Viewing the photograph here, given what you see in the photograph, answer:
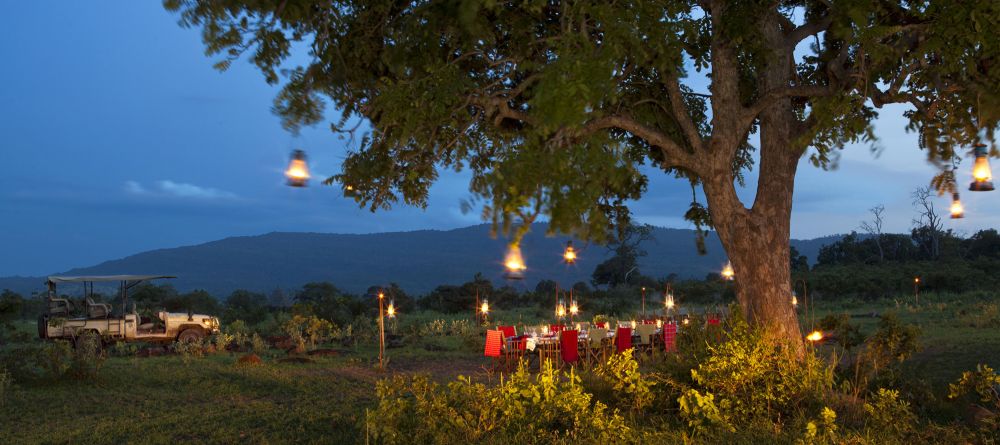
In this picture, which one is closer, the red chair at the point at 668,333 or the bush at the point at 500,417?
the bush at the point at 500,417

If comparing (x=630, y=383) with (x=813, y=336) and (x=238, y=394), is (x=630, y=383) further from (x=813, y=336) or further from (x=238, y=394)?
(x=238, y=394)

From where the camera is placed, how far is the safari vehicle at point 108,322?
17.3 m

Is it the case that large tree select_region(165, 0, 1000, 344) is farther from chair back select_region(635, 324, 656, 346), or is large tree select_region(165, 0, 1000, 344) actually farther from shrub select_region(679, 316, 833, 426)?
chair back select_region(635, 324, 656, 346)

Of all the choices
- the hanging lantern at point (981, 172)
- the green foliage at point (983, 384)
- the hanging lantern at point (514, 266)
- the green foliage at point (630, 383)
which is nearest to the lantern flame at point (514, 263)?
the hanging lantern at point (514, 266)

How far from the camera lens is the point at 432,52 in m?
7.41

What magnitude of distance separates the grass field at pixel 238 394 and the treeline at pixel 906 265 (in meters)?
17.4

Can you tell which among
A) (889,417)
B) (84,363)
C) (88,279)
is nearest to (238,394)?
(84,363)

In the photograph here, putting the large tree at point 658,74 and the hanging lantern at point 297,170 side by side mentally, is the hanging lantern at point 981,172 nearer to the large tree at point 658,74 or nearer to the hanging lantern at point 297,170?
the large tree at point 658,74

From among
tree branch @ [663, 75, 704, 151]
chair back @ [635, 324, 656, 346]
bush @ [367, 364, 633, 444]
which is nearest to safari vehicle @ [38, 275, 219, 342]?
chair back @ [635, 324, 656, 346]

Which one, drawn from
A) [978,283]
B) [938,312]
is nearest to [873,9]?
[938,312]

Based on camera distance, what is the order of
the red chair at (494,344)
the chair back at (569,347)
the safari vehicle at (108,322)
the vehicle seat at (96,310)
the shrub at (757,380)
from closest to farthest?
the shrub at (757,380)
the chair back at (569,347)
the red chair at (494,344)
the safari vehicle at (108,322)
the vehicle seat at (96,310)

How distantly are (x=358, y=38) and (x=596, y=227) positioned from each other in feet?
14.3

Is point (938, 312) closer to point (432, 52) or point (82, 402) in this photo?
point (432, 52)

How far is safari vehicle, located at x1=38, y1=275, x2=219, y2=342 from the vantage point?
56.7 ft
